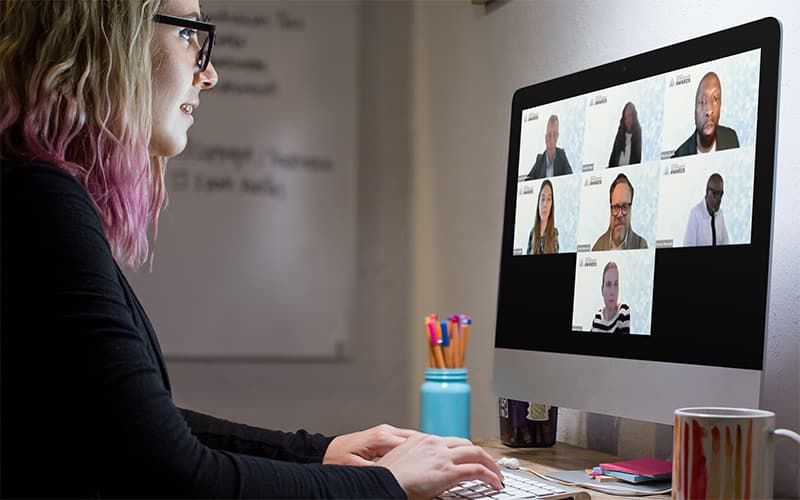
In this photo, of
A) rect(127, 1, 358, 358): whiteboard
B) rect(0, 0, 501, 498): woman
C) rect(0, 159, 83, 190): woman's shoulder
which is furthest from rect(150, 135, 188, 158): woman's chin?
rect(127, 1, 358, 358): whiteboard

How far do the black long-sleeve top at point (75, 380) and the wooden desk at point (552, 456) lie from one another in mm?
538

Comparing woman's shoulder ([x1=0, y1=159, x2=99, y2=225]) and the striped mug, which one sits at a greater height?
woman's shoulder ([x1=0, y1=159, x2=99, y2=225])

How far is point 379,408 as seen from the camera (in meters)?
2.47

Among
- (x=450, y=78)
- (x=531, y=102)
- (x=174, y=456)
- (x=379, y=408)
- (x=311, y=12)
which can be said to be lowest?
(x=379, y=408)

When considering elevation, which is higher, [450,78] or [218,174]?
[450,78]

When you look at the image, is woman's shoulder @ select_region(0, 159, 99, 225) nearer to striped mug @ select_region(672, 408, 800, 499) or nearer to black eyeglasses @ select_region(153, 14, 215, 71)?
black eyeglasses @ select_region(153, 14, 215, 71)

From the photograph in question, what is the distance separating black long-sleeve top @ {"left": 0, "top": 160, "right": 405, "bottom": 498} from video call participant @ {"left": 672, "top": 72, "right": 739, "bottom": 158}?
61 centimetres

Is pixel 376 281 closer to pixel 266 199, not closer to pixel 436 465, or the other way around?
pixel 266 199

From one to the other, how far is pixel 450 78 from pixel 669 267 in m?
1.10

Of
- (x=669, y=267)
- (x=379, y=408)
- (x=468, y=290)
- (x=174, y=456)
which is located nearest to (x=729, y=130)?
(x=669, y=267)

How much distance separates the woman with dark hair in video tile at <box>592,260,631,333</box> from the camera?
3.70ft

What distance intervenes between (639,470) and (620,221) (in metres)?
0.31

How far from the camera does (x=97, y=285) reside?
75 centimetres

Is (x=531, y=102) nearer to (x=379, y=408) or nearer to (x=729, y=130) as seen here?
(x=729, y=130)
